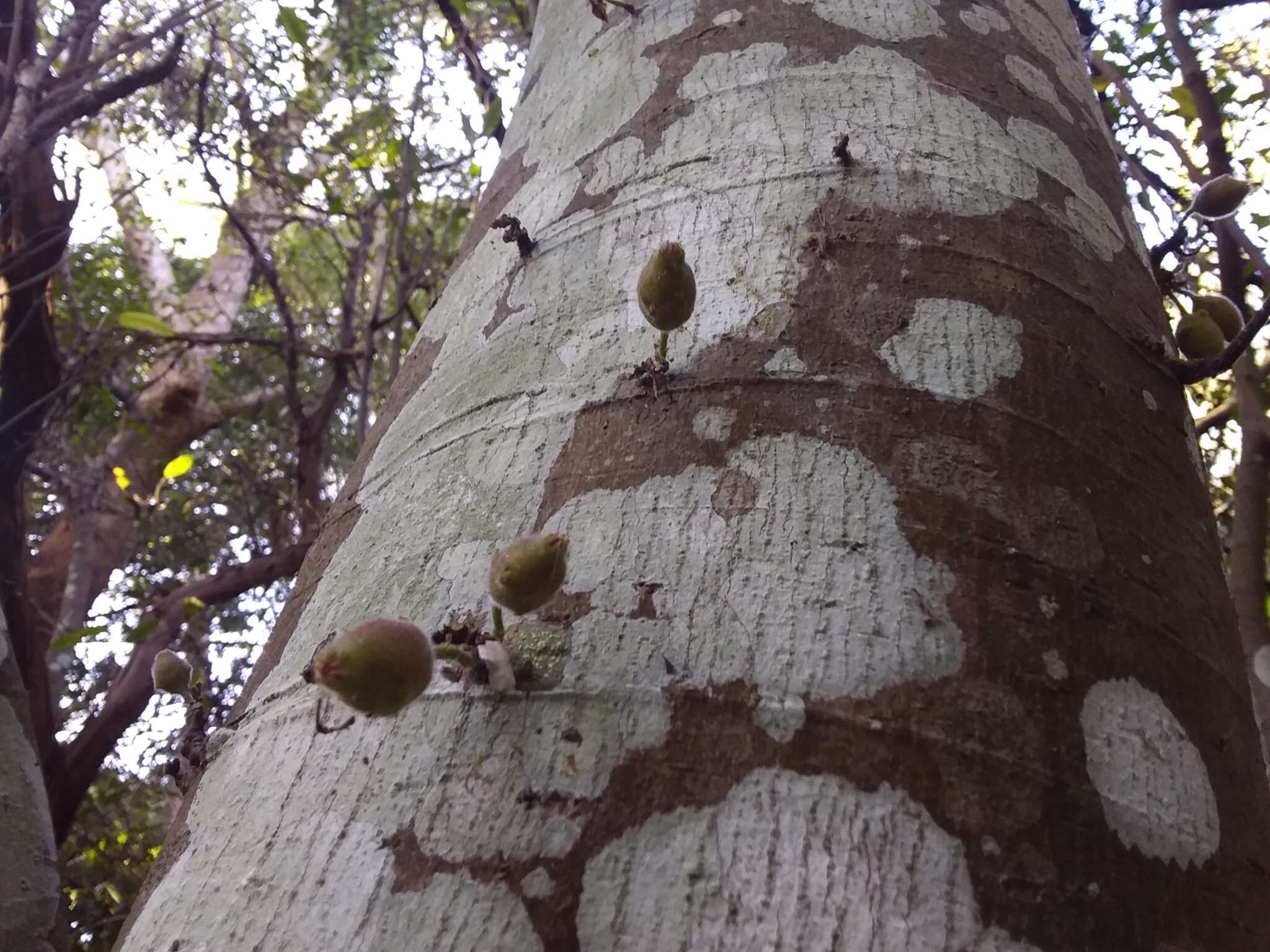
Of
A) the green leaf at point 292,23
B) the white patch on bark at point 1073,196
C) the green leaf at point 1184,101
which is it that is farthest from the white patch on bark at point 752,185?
the green leaf at point 292,23

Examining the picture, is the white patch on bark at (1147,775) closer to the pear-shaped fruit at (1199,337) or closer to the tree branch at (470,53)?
the pear-shaped fruit at (1199,337)

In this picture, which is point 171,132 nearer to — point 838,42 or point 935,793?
point 838,42

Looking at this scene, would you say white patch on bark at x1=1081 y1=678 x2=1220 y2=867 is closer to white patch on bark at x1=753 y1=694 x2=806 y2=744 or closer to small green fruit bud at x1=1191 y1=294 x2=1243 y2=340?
white patch on bark at x1=753 y1=694 x2=806 y2=744

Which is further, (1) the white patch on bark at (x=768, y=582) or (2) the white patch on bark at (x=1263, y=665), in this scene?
(2) the white patch on bark at (x=1263, y=665)

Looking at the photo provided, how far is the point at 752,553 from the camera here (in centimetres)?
73

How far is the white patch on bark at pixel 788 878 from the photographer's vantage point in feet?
1.86

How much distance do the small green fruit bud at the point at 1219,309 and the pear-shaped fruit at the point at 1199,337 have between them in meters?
0.07

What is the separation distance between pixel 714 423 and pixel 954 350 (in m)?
0.23

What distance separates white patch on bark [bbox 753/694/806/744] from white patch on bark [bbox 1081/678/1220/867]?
0.20 meters

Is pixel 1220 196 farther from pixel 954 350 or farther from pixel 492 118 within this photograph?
pixel 492 118

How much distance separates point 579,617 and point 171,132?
5960mm

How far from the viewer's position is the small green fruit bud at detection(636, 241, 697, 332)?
0.81 metres

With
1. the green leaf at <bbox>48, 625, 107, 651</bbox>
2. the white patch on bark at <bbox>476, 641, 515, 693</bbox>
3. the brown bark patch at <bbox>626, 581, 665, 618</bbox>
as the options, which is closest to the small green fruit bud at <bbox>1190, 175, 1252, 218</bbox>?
the brown bark patch at <bbox>626, 581, 665, 618</bbox>

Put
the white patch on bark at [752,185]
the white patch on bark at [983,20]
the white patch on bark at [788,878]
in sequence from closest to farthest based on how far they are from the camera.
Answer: the white patch on bark at [788,878]
the white patch on bark at [752,185]
the white patch on bark at [983,20]
